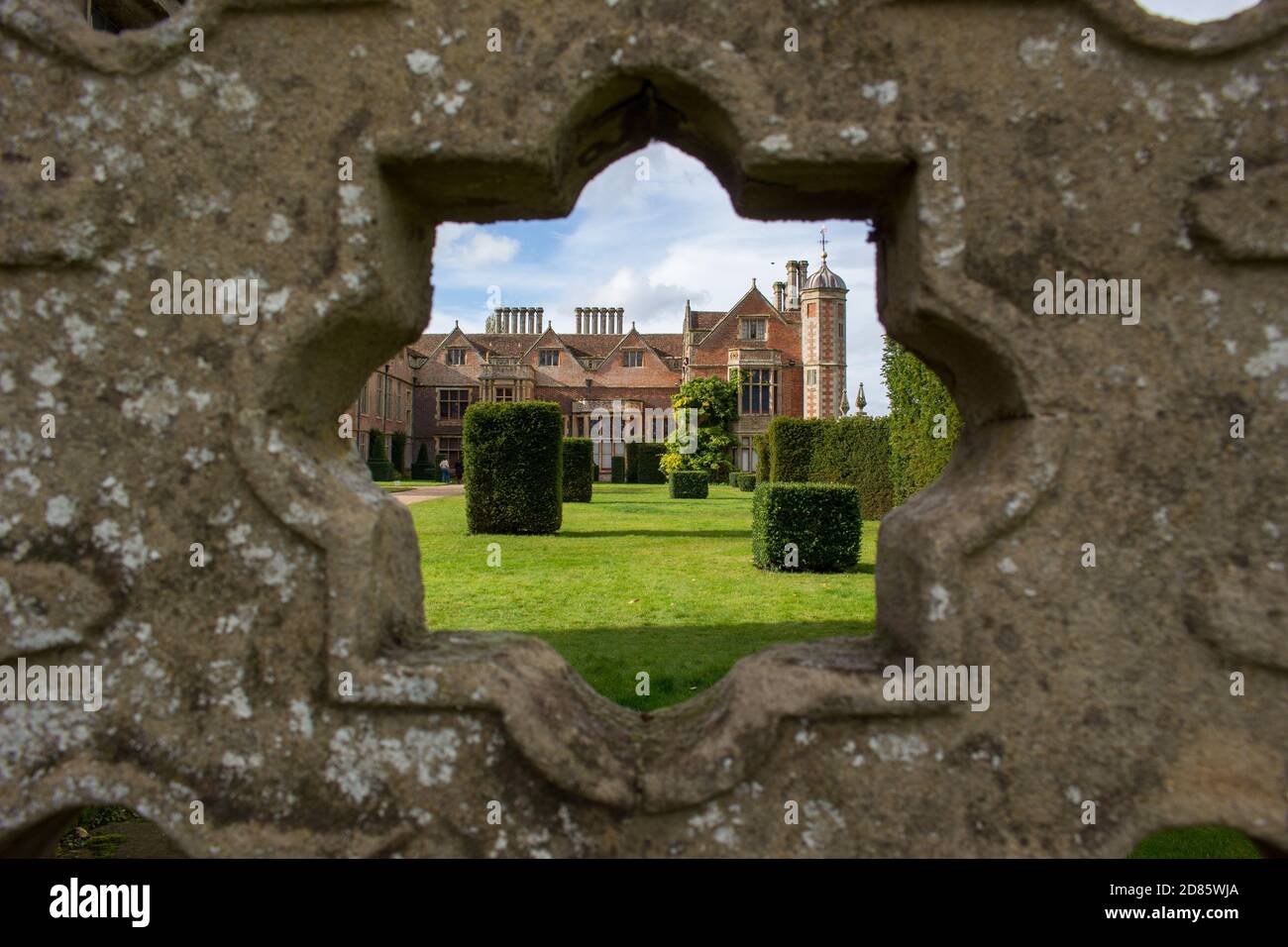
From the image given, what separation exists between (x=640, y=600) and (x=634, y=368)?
41046 mm

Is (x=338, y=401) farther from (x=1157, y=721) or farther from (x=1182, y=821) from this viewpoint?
(x=1182, y=821)

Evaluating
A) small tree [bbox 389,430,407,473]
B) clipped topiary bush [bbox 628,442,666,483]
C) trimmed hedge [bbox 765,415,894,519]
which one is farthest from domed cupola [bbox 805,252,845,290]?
small tree [bbox 389,430,407,473]

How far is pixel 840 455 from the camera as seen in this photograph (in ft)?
58.0

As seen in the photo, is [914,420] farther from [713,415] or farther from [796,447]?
[713,415]

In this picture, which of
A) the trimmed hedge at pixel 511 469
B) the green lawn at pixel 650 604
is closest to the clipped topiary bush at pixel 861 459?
the green lawn at pixel 650 604

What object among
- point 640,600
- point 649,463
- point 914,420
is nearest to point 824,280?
point 649,463

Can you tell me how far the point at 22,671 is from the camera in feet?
6.06

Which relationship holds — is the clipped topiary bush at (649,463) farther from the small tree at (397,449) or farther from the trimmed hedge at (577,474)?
the trimmed hedge at (577,474)

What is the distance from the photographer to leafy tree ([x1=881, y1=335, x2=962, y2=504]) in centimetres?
1122

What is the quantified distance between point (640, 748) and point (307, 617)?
91 centimetres

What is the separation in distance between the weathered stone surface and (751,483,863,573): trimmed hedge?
7406 mm

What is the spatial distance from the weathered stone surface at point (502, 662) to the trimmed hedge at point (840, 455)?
14.3m

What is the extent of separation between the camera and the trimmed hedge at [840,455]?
658 inches
